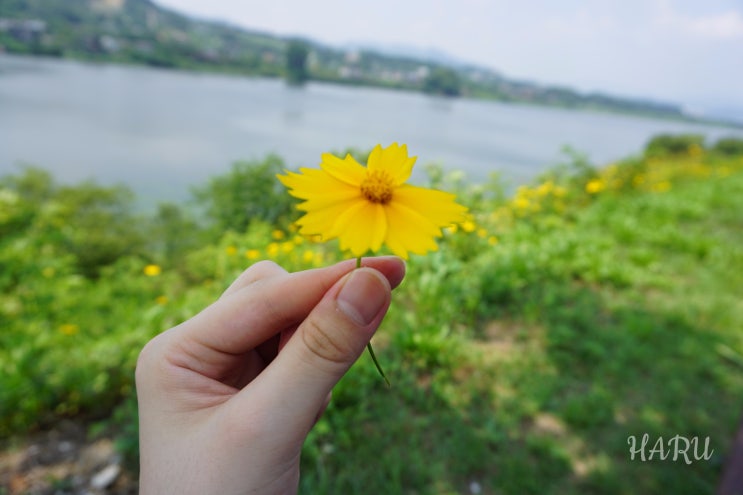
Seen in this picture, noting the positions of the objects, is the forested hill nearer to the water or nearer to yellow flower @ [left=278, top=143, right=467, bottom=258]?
the water

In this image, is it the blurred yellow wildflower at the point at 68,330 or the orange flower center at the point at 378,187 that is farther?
the blurred yellow wildflower at the point at 68,330

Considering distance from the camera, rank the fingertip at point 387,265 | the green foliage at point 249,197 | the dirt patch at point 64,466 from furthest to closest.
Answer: the green foliage at point 249,197, the dirt patch at point 64,466, the fingertip at point 387,265

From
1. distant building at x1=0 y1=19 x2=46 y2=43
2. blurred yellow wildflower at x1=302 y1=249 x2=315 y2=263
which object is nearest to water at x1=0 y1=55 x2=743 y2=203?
blurred yellow wildflower at x1=302 y1=249 x2=315 y2=263

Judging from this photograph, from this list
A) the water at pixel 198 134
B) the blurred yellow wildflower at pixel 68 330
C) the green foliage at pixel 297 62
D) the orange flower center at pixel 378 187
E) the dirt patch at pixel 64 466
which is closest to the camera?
the orange flower center at pixel 378 187

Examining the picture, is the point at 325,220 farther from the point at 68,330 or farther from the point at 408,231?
the point at 68,330

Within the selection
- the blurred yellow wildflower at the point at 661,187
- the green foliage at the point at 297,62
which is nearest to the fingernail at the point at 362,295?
the blurred yellow wildflower at the point at 661,187

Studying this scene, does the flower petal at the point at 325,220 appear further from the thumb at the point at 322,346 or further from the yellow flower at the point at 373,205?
the thumb at the point at 322,346

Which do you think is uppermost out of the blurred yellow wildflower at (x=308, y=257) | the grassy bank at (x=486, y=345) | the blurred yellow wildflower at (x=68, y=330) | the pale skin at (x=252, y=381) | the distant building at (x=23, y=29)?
the distant building at (x=23, y=29)
